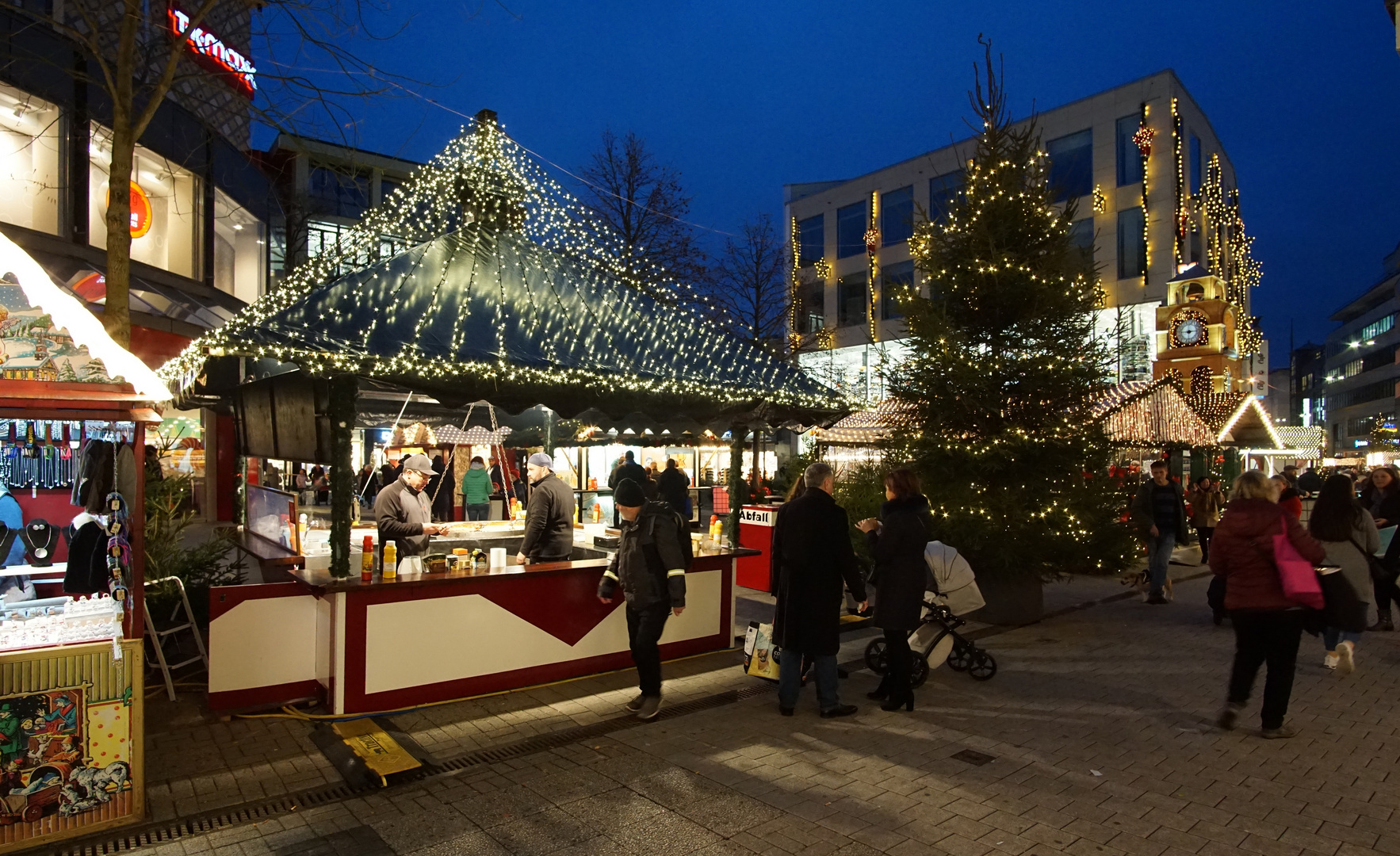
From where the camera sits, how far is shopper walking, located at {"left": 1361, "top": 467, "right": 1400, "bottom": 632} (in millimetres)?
8492

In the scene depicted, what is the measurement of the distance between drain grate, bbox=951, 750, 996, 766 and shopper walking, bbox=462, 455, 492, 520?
10.1m

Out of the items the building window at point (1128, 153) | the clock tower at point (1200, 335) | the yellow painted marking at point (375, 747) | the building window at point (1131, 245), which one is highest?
the building window at point (1128, 153)

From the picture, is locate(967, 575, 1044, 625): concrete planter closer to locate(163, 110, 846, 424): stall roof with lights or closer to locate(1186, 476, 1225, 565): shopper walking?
locate(163, 110, 846, 424): stall roof with lights

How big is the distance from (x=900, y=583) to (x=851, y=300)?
36525 millimetres

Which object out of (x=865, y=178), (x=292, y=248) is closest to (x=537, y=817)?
(x=292, y=248)

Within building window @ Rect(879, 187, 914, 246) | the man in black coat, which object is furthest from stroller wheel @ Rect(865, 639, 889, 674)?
building window @ Rect(879, 187, 914, 246)

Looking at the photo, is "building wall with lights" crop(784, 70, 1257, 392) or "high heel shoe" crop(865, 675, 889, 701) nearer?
"high heel shoe" crop(865, 675, 889, 701)

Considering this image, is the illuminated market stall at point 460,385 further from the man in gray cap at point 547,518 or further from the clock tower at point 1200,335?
the clock tower at point 1200,335

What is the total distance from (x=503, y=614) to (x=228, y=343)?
2.76m

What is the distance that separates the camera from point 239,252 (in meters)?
20.5

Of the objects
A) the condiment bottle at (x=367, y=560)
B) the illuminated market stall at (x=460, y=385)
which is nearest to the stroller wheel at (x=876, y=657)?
the illuminated market stall at (x=460, y=385)

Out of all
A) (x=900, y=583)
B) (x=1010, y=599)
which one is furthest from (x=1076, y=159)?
(x=900, y=583)

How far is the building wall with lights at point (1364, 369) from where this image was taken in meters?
69.9

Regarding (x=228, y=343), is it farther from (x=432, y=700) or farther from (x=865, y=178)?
(x=865, y=178)
